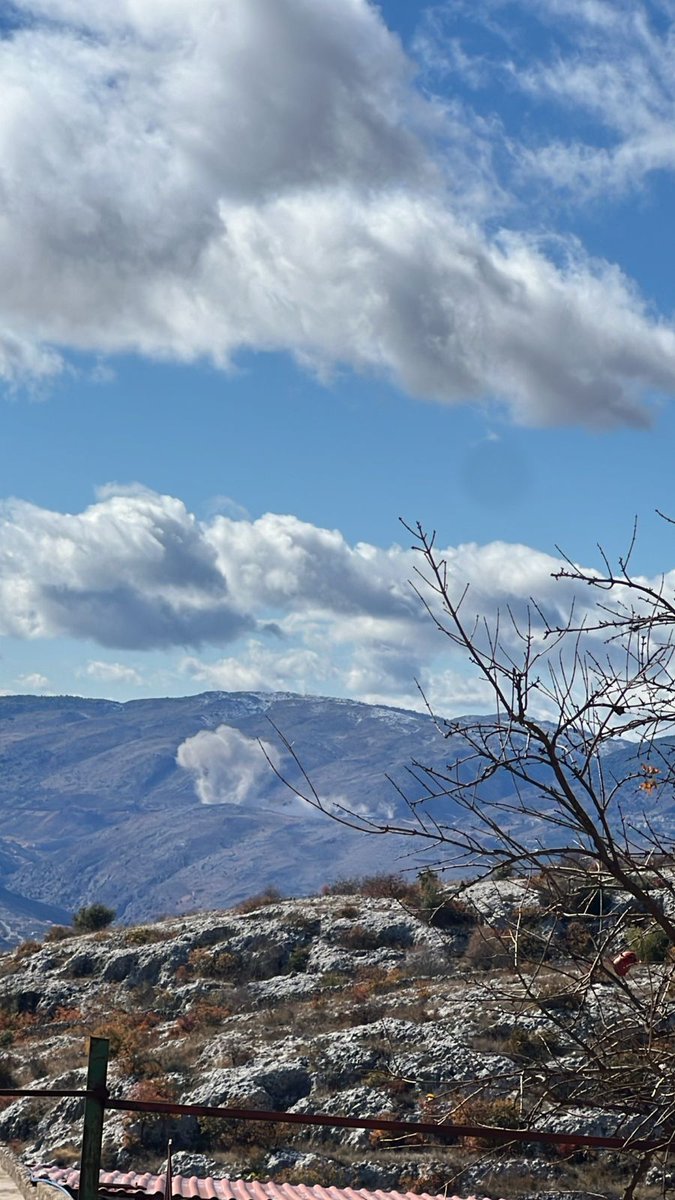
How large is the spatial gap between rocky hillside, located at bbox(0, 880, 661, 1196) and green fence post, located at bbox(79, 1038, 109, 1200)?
13.1 meters

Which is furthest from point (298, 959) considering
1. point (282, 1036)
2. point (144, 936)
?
point (144, 936)

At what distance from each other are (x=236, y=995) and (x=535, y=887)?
37660 mm

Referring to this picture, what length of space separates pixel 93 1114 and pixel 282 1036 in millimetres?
31219

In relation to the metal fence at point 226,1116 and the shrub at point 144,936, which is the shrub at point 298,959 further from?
the metal fence at point 226,1116

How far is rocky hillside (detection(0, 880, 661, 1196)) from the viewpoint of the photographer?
27500mm

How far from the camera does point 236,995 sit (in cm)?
4053

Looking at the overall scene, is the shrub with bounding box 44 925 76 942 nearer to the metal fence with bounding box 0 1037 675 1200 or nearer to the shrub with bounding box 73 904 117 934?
the shrub with bounding box 73 904 117 934

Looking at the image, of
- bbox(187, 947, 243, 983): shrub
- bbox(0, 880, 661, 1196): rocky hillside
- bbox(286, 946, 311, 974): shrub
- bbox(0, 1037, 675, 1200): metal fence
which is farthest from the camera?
bbox(187, 947, 243, 983): shrub

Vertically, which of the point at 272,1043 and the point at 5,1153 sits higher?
the point at 5,1153

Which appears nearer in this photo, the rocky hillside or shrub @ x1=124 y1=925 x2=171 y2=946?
the rocky hillside

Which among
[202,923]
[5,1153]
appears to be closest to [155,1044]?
[202,923]

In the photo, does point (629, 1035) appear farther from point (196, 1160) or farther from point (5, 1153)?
point (196, 1160)

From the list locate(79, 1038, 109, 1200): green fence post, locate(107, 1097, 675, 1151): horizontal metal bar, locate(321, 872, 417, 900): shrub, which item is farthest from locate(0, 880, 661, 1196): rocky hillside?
locate(107, 1097, 675, 1151): horizontal metal bar

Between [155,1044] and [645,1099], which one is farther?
[155,1044]
